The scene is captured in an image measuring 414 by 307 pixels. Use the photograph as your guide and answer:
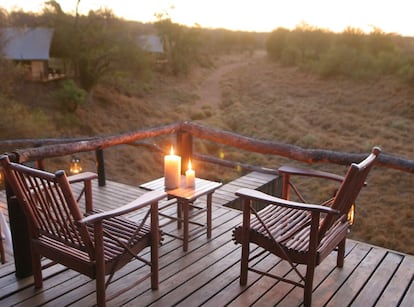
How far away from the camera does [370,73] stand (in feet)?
75.0

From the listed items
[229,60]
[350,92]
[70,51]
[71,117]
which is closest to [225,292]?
[71,117]

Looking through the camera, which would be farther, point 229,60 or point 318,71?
point 229,60

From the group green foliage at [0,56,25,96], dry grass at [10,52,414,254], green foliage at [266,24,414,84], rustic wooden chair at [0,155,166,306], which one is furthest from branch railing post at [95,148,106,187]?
green foliage at [266,24,414,84]

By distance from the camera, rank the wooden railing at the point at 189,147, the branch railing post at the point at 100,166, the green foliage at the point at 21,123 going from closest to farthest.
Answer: the wooden railing at the point at 189,147 → the branch railing post at the point at 100,166 → the green foliage at the point at 21,123

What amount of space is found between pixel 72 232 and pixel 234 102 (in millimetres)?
21020

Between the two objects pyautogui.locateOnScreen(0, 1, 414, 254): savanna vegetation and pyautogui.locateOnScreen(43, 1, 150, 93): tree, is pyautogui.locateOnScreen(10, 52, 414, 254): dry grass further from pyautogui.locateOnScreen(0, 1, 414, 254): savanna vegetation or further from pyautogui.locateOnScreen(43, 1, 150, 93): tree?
pyautogui.locateOnScreen(43, 1, 150, 93): tree

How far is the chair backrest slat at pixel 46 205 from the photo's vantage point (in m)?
1.94

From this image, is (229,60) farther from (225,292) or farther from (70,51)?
(225,292)

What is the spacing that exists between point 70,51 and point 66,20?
1653mm

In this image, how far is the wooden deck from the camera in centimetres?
232

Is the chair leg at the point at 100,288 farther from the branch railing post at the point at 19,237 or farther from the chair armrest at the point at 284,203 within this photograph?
the chair armrest at the point at 284,203

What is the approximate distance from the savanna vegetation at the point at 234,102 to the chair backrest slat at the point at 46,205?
8339 millimetres

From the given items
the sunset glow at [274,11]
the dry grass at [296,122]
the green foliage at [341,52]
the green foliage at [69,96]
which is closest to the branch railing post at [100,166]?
the dry grass at [296,122]

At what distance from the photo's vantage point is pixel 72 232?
214 cm
